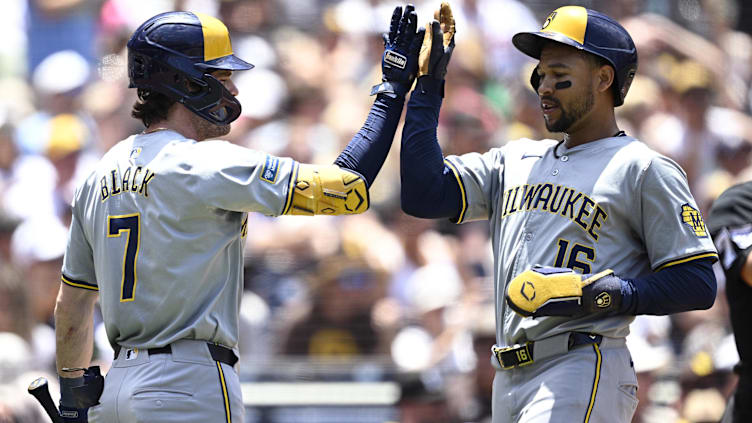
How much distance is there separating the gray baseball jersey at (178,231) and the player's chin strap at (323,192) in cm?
4

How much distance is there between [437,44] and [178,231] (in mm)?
1157

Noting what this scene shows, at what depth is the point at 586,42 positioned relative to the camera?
11.2 feet

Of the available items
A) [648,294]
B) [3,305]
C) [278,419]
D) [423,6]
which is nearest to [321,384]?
[278,419]

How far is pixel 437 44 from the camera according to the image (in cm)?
361

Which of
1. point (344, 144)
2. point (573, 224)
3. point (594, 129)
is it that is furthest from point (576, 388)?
point (344, 144)

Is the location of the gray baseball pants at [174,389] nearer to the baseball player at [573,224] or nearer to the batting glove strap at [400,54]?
the baseball player at [573,224]

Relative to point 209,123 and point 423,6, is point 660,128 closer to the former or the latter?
point 423,6

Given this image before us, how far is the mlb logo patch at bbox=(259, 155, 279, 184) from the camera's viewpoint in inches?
126

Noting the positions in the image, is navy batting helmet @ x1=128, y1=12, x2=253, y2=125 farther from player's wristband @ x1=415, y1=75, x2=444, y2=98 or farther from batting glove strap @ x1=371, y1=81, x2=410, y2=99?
player's wristband @ x1=415, y1=75, x2=444, y2=98

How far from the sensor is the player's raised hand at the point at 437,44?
11.8 feet

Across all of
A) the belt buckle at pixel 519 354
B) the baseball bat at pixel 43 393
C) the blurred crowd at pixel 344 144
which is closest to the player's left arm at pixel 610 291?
the belt buckle at pixel 519 354

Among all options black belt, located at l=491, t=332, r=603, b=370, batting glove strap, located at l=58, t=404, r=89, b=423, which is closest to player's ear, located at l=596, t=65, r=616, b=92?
black belt, located at l=491, t=332, r=603, b=370

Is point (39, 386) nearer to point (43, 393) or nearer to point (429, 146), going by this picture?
point (43, 393)

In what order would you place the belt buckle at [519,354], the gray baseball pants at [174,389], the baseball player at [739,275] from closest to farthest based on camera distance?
1. the gray baseball pants at [174,389]
2. the belt buckle at [519,354]
3. the baseball player at [739,275]
